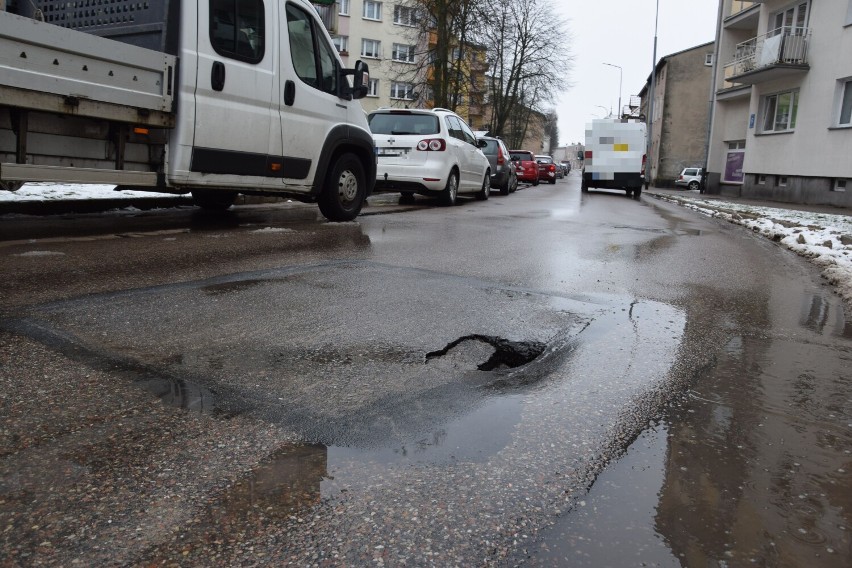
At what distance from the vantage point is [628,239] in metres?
8.99

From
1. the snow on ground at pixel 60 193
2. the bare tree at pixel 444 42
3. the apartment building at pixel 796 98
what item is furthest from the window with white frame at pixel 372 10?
the snow on ground at pixel 60 193

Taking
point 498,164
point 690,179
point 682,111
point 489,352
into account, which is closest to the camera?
point 489,352

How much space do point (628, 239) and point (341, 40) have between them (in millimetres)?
51340

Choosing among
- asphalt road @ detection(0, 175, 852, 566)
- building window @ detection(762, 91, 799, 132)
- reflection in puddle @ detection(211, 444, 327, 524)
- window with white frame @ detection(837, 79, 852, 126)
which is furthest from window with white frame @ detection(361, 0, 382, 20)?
reflection in puddle @ detection(211, 444, 327, 524)

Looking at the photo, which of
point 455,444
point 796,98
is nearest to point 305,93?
point 455,444

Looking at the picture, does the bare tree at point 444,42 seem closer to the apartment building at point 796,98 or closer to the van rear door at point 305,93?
the apartment building at point 796,98

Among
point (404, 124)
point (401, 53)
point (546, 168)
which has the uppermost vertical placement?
point (401, 53)

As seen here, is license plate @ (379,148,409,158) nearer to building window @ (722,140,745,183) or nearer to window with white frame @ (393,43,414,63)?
building window @ (722,140,745,183)

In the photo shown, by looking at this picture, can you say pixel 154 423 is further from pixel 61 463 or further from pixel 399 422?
pixel 399 422

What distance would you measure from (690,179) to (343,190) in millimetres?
38964

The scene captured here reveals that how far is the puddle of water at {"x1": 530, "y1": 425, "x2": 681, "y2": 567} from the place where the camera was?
5.89ft

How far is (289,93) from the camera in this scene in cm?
760

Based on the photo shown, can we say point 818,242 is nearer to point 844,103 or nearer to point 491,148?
point 491,148

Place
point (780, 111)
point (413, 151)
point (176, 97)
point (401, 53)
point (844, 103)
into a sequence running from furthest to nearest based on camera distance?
1. point (401, 53)
2. point (780, 111)
3. point (844, 103)
4. point (413, 151)
5. point (176, 97)
